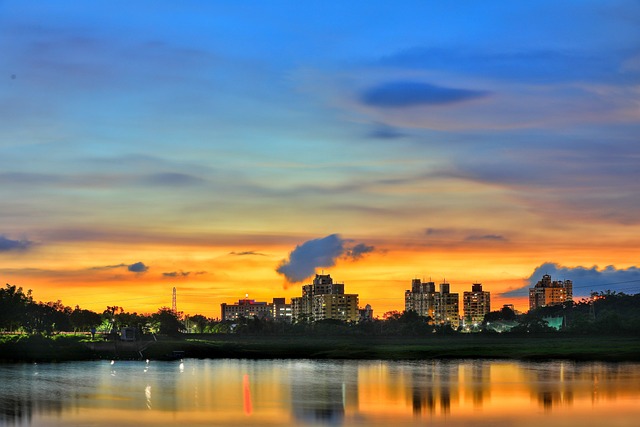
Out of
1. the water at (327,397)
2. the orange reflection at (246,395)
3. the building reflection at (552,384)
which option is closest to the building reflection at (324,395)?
the water at (327,397)

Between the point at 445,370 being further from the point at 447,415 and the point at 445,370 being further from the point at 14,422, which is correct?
the point at 14,422

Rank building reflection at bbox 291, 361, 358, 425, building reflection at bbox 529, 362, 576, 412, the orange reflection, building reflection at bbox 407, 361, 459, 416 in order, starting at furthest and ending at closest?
building reflection at bbox 529, 362, 576, 412 → building reflection at bbox 407, 361, 459, 416 → the orange reflection → building reflection at bbox 291, 361, 358, 425

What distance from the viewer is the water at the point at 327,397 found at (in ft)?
225

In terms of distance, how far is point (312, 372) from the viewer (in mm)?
133375

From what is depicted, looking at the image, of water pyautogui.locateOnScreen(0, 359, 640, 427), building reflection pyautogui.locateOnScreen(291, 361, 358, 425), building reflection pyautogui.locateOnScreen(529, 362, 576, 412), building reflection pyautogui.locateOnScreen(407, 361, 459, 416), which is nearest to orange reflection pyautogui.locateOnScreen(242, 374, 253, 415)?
water pyautogui.locateOnScreen(0, 359, 640, 427)

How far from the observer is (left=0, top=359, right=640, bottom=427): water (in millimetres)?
68438

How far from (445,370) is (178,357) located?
72265mm

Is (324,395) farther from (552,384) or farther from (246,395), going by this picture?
(552,384)

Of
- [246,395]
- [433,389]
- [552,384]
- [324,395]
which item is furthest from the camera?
[552,384]

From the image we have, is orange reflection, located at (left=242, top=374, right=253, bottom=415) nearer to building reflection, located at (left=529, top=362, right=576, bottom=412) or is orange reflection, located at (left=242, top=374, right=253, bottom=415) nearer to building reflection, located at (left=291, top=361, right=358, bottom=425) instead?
building reflection, located at (left=291, top=361, right=358, bottom=425)

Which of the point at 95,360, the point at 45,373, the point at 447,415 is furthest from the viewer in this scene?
the point at 95,360

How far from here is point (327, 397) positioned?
87.2 meters

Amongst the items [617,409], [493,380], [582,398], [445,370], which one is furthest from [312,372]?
[617,409]

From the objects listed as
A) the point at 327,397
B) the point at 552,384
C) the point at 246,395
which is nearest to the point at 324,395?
the point at 327,397
